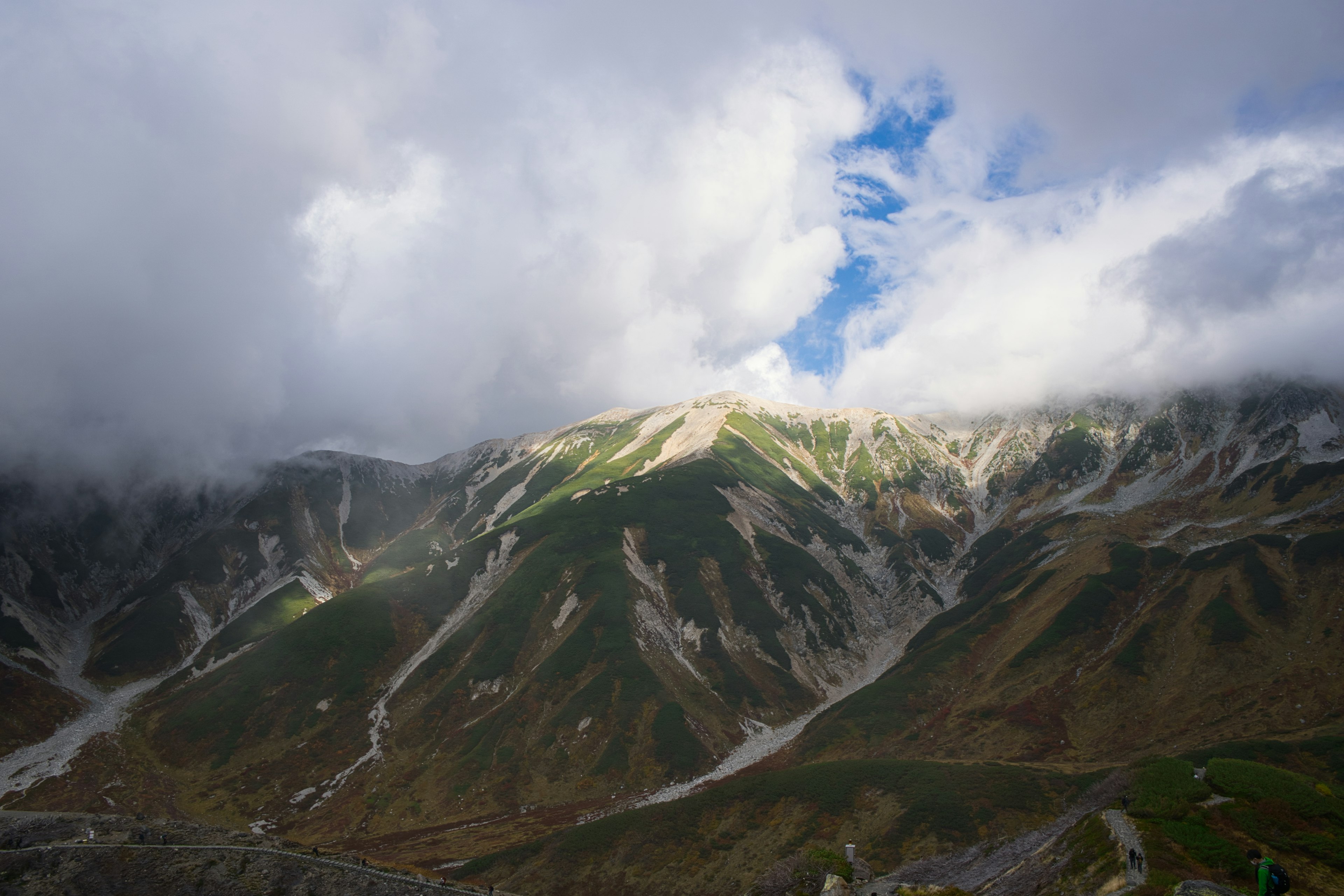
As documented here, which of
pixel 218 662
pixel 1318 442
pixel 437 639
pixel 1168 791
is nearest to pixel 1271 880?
pixel 1168 791

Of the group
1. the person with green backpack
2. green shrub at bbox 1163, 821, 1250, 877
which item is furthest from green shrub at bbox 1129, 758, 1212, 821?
the person with green backpack

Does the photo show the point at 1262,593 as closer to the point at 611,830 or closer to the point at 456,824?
the point at 611,830

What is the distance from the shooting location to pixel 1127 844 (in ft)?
135

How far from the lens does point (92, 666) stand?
181m

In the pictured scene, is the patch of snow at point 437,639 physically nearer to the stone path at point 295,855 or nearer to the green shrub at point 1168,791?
the stone path at point 295,855

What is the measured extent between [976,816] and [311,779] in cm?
11605

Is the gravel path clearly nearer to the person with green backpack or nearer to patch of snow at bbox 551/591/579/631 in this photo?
the person with green backpack

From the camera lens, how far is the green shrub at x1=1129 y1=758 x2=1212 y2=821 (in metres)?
46.1

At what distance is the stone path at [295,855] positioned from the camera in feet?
165

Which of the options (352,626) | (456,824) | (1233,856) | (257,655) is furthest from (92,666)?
(1233,856)

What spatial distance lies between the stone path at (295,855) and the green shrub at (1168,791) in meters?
52.3

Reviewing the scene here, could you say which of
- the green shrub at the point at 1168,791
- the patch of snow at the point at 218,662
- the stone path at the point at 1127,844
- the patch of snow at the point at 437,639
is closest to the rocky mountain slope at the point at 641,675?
the patch of snow at the point at 437,639

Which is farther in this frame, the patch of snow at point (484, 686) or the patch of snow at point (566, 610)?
the patch of snow at point (566, 610)

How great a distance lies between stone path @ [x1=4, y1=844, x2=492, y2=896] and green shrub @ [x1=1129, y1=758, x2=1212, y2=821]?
52.3 m
